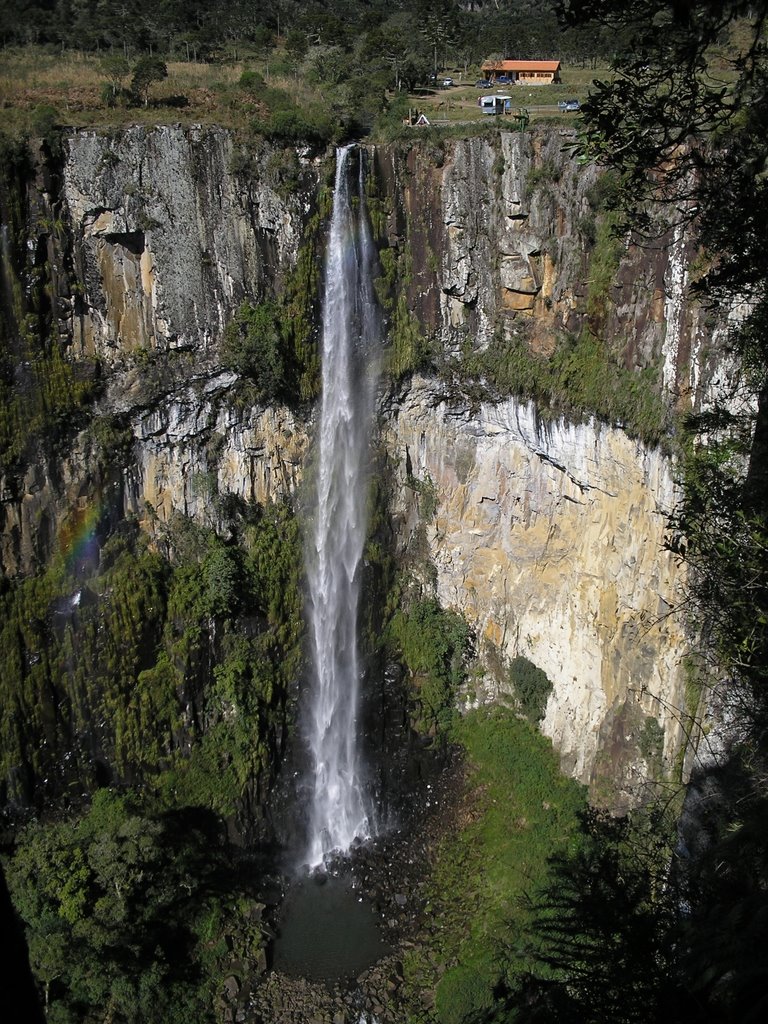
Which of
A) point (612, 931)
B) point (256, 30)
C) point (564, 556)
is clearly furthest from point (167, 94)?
point (612, 931)

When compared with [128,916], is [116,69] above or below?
above

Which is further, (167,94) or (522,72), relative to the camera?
(522,72)

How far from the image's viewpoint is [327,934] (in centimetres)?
1377

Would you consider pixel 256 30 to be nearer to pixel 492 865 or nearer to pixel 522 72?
pixel 522 72

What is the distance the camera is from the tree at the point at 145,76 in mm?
15305

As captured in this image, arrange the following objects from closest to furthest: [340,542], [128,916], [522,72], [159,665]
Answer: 1. [128,916]
2. [159,665]
3. [340,542]
4. [522,72]

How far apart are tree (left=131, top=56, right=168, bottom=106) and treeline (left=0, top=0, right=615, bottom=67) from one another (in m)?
3.77

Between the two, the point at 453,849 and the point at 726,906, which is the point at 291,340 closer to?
the point at 453,849

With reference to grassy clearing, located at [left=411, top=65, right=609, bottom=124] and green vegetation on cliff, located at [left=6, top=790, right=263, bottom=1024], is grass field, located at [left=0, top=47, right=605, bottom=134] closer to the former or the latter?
grassy clearing, located at [left=411, top=65, right=609, bottom=124]

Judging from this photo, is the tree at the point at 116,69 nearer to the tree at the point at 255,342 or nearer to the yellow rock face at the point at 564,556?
the tree at the point at 255,342

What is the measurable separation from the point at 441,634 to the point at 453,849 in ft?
13.3

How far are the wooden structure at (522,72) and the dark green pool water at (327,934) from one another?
732 inches

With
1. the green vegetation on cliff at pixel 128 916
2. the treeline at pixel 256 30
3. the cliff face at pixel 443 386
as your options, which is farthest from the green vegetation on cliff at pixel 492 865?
the treeline at pixel 256 30

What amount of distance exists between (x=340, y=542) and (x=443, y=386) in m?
3.62
